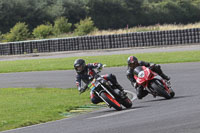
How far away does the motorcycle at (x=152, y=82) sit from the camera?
1305cm

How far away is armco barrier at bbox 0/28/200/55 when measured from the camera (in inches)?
1330

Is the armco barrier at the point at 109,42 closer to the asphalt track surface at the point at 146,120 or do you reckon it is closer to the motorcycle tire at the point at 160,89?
the asphalt track surface at the point at 146,120

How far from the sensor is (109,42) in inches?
1497

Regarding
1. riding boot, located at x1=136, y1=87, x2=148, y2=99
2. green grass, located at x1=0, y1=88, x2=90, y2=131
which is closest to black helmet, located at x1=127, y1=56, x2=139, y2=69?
riding boot, located at x1=136, y1=87, x2=148, y2=99

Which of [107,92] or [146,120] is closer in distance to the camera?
[146,120]

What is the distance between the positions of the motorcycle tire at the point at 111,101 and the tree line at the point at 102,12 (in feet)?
171

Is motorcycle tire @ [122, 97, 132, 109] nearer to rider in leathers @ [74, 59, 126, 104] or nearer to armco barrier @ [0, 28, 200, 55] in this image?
rider in leathers @ [74, 59, 126, 104]

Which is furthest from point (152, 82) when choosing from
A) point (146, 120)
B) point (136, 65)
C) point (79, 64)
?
point (146, 120)

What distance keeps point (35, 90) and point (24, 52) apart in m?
23.5

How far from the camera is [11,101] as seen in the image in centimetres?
1614

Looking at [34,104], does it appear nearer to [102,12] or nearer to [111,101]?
[111,101]

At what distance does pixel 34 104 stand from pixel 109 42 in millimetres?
23429

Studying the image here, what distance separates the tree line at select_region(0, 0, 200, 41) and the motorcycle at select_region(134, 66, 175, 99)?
51045 mm

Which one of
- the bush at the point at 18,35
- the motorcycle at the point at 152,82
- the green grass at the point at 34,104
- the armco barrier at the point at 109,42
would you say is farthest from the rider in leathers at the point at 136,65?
the bush at the point at 18,35
